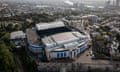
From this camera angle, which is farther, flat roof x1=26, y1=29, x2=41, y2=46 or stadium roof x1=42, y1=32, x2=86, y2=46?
flat roof x1=26, y1=29, x2=41, y2=46

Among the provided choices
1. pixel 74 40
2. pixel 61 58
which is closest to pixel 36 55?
pixel 61 58

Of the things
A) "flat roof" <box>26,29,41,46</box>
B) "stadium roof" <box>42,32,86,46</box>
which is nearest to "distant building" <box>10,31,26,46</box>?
"flat roof" <box>26,29,41,46</box>

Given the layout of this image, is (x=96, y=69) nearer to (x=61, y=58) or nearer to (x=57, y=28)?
(x=61, y=58)

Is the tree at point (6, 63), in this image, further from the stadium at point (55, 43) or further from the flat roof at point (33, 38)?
the flat roof at point (33, 38)

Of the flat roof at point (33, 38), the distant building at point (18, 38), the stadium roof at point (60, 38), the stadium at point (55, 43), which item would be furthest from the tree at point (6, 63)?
the distant building at point (18, 38)

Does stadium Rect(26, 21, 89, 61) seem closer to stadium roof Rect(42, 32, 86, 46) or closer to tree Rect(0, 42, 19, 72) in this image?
stadium roof Rect(42, 32, 86, 46)

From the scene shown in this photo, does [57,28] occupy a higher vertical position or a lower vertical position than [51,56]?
higher

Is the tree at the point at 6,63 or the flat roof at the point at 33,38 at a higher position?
the flat roof at the point at 33,38

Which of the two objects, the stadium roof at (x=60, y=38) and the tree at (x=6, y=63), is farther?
the stadium roof at (x=60, y=38)

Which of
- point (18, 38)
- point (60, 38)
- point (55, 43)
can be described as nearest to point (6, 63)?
point (55, 43)
